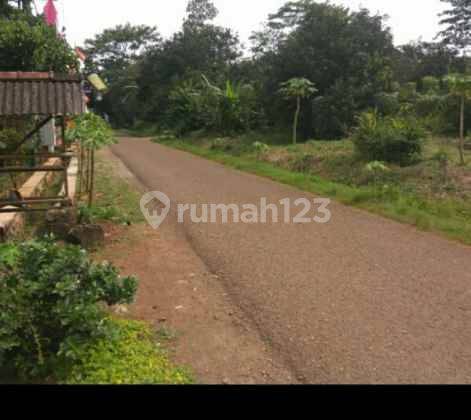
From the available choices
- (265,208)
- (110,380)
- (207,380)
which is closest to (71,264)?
(110,380)

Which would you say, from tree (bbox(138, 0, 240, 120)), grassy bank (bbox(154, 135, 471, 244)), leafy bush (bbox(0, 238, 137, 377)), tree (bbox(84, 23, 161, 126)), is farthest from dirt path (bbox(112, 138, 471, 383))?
tree (bbox(84, 23, 161, 126))

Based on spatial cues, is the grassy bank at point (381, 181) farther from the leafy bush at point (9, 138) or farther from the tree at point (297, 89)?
the leafy bush at point (9, 138)

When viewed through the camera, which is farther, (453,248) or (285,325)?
(453,248)

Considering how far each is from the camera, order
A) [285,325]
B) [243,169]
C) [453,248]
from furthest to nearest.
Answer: [243,169] → [453,248] → [285,325]

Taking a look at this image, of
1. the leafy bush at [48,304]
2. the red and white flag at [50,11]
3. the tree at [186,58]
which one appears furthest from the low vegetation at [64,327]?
the tree at [186,58]

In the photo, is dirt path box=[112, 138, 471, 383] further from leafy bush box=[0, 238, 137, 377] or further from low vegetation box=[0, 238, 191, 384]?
leafy bush box=[0, 238, 137, 377]

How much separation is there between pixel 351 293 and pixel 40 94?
431cm

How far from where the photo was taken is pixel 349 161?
13055 millimetres

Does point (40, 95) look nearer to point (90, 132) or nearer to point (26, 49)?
point (90, 132)

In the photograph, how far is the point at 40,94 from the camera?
6016 mm

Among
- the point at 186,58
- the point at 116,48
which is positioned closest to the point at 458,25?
the point at 186,58

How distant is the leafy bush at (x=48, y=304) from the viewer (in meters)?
2.96

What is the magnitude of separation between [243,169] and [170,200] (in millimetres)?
5215

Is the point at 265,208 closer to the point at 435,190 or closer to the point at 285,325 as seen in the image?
the point at 435,190
